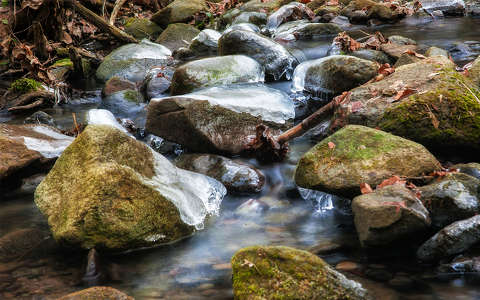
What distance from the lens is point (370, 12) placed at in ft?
37.4

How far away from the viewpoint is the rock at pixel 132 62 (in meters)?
9.49

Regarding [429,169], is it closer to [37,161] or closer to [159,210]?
[159,210]

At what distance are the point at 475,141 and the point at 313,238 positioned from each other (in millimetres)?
1845

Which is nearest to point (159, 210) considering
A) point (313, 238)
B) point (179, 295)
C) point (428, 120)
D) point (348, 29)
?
point (179, 295)

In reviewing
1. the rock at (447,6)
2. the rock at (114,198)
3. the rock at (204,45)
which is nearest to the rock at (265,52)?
the rock at (204,45)

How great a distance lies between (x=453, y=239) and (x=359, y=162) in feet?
3.59

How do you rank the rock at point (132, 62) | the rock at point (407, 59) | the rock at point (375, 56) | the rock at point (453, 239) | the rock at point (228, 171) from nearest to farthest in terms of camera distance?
the rock at point (453, 239) < the rock at point (228, 171) < the rock at point (407, 59) < the rock at point (375, 56) < the rock at point (132, 62)

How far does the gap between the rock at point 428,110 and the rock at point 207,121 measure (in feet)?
3.52

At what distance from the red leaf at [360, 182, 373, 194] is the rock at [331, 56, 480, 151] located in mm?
956

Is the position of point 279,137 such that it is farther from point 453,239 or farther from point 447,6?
point 447,6

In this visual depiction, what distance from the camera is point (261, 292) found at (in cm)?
254

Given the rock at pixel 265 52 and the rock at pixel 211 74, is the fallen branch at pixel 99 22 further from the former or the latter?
the rock at pixel 211 74

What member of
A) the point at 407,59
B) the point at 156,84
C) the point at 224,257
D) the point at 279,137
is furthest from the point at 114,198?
the point at 156,84

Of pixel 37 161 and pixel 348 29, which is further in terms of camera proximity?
pixel 348 29
